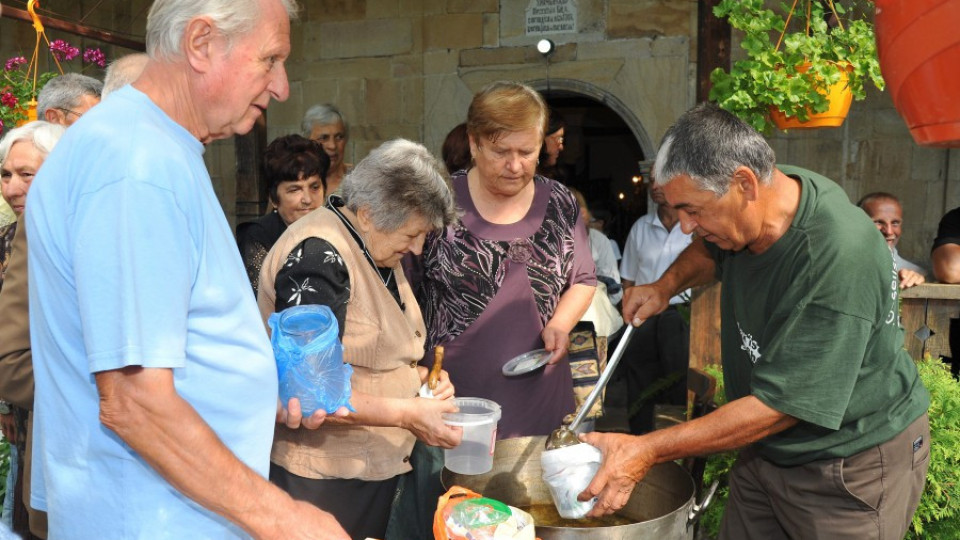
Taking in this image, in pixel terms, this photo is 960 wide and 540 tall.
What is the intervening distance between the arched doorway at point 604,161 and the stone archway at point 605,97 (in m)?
2.37

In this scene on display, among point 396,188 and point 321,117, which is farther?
point 321,117

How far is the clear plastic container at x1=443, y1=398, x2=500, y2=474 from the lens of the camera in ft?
7.16

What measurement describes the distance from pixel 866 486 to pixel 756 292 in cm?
59

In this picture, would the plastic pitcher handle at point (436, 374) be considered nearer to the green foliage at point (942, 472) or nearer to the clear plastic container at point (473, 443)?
the clear plastic container at point (473, 443)

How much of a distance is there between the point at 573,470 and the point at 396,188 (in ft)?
2.97

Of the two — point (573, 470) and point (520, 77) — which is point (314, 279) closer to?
point (573, 470)

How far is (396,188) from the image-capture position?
2227mm

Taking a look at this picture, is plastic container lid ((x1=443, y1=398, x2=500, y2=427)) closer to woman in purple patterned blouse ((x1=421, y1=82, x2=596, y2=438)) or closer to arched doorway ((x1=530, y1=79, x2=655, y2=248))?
woman in purple patterned blouse ((x1=421, y1=82, x2=596, y2=438))

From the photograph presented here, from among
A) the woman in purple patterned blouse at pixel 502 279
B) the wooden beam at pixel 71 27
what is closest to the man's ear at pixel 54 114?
the wooden beam at pixel 71 27

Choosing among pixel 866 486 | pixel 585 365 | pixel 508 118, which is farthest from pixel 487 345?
pixel 866 486

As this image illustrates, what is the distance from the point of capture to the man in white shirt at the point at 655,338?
5582mm

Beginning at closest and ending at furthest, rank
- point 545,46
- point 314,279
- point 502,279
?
point 314,279, point 502,279, point 545,46

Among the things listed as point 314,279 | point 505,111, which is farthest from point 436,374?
point 505,111

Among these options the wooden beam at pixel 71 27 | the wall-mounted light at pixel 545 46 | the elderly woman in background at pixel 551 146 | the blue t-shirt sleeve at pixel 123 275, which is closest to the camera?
the blue t-shirt sleeve at pixel 123 275
